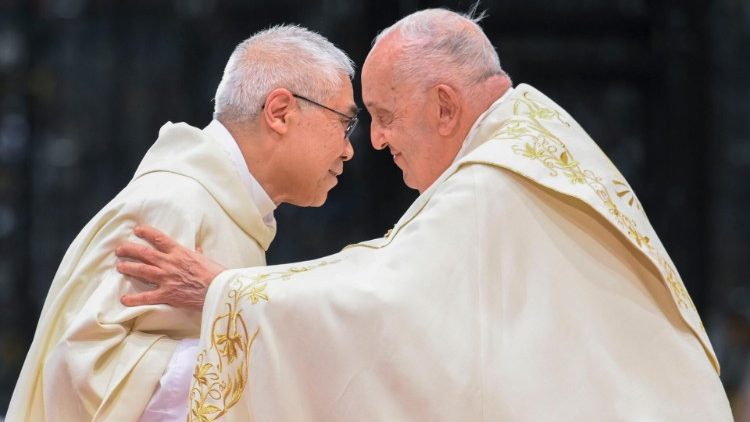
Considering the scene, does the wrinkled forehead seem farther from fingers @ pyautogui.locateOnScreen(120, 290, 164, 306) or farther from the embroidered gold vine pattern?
fingers @ pyautogui.locateOnScreen(120, 290, 164, 306)

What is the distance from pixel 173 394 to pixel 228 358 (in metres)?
0.30

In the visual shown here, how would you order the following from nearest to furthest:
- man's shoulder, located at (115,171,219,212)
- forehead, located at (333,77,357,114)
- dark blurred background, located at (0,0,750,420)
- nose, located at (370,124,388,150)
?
man's shoulder, located at (115,171,219,212)
nose, located at (370,124,388,150)
forehead, located at (333,77,357,114)
dark blurred background, located at (0,0,750,420)

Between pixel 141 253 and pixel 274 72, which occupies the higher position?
pixel 274 72

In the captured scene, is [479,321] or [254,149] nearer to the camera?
[479,321]

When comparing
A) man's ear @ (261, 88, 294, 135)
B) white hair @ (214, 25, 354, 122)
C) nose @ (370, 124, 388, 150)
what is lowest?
nose @ (370, 124, 388, 150)

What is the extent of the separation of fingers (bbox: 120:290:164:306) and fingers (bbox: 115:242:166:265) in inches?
3.2

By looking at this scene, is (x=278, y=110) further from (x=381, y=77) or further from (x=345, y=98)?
(x=381, y=77)

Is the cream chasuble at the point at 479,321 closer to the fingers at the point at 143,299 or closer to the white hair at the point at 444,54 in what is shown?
the fingers at the point at 143,299

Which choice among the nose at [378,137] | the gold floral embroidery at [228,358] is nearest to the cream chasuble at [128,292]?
the gold floral embroidery at [228,358]

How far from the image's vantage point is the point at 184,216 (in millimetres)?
3705

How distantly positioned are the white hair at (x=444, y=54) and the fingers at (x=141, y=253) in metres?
0.85

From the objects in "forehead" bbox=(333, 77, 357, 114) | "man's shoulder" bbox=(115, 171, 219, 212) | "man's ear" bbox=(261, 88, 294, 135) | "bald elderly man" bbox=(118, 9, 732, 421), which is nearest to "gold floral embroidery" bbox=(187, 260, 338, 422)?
"bald elderly man" bbox=(118, 9, 732, 421)

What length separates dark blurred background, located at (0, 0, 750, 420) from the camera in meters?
6.91

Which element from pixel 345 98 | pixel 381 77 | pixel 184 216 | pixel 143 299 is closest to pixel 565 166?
pixel 381 77
